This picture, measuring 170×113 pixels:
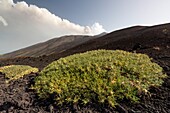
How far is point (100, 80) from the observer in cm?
727

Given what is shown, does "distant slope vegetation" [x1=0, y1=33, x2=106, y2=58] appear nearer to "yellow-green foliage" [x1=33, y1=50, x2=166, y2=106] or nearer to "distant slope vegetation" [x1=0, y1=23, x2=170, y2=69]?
"distant slope vegetation" [x1=0, y1=23, x2=170, y2=69]

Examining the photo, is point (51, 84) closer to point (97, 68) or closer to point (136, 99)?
point (97, 68)

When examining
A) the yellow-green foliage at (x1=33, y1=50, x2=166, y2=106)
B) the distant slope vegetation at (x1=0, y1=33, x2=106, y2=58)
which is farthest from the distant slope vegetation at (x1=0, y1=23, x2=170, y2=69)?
the distant slope vegetation at (x1=0, y1=33, x2=106, y2=58)

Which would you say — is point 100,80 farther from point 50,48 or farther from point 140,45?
point 50,48

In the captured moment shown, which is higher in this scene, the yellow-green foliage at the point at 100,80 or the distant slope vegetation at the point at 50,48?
the yellow-green foliage at the point at 100,80

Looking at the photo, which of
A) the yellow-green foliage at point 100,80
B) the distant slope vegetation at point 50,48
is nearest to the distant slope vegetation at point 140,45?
the yellow-green foliage at point 100,80

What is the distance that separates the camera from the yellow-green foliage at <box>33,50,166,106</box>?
22.0ft

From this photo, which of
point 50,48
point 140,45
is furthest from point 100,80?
point 50,48

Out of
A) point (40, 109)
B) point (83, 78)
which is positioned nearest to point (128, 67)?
point (83, 78)

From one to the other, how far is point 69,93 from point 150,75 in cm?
261

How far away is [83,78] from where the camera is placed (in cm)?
755

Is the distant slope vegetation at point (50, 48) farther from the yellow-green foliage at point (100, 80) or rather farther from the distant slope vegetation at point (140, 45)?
the yellow-green foliage at point (100, 80)

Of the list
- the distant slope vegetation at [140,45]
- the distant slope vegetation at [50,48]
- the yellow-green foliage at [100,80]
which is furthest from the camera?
the distant slope vegetation at [50,48]

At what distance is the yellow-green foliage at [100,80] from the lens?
6715mm
